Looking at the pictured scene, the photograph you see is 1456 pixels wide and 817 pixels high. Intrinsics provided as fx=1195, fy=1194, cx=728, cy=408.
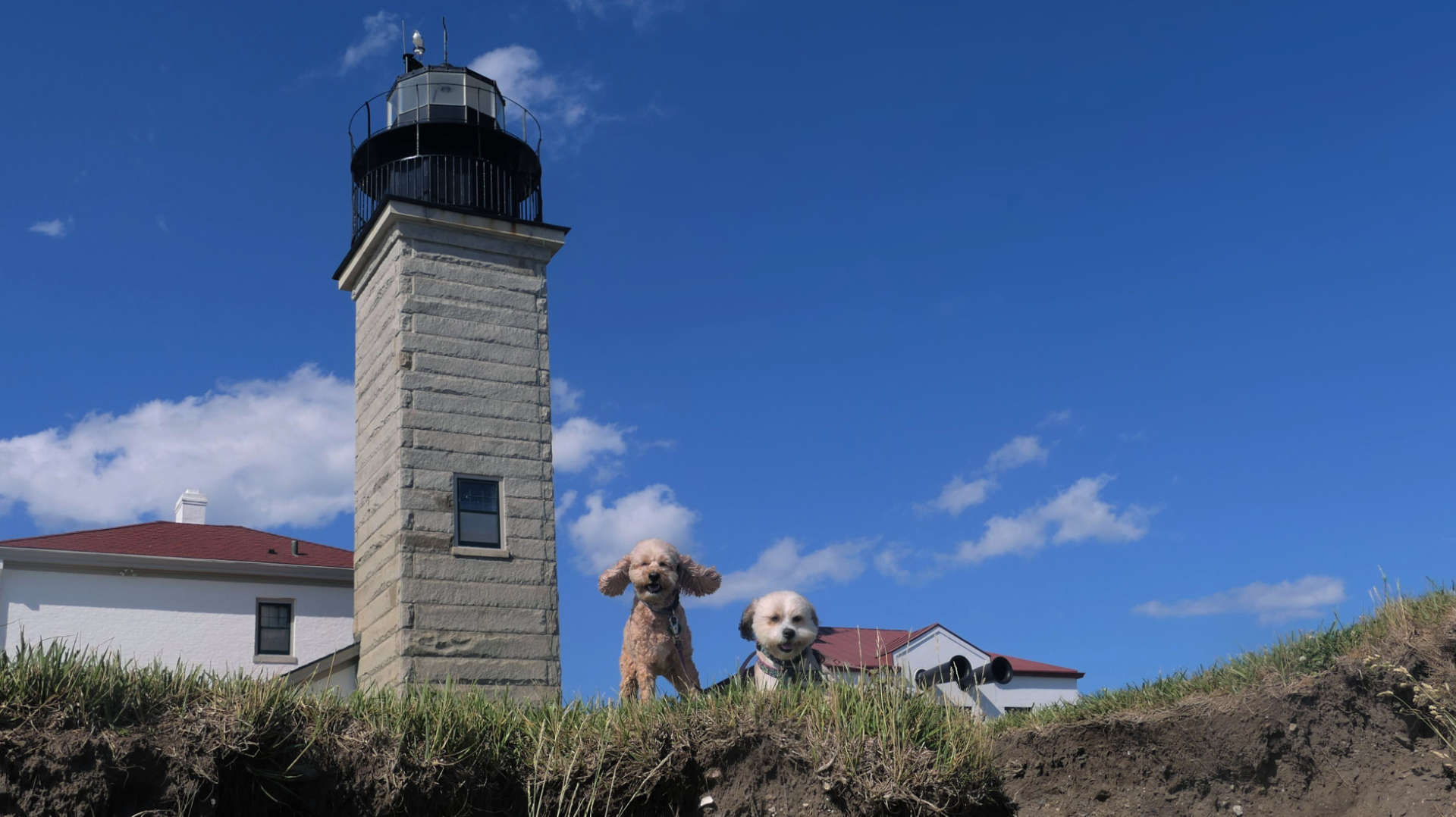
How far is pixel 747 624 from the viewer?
27.5 ft

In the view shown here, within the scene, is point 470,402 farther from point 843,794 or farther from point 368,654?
point 843,794

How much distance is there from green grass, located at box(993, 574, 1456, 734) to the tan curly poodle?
7.37ft

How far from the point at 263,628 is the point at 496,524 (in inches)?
297

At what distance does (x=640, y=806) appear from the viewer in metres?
6.68

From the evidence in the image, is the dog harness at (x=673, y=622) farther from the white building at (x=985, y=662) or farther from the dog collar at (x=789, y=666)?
the white building at (x=985, y=662)

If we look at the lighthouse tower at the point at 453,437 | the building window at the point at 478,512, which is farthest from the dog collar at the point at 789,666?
the building window at the point at 478,512

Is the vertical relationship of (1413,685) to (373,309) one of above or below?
below

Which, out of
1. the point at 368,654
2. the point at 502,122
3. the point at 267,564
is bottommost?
the point at 368,654

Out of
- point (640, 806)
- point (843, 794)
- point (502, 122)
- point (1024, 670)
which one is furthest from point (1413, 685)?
point (1024, 670)

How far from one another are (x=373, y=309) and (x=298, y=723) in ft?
37.0

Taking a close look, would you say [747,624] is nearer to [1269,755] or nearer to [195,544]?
[1269,755]

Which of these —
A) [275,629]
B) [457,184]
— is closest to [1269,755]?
[457,184]

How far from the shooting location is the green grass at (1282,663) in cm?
768

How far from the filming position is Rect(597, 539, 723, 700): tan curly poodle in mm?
8281
